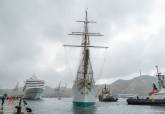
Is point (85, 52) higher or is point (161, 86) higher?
point (85, 52)

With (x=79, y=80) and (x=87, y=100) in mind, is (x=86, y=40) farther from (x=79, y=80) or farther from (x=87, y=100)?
(x=87, y=100)

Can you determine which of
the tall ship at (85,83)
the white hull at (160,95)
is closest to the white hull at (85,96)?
the tall ship at (85,83)

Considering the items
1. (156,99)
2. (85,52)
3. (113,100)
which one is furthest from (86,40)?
(113,100)

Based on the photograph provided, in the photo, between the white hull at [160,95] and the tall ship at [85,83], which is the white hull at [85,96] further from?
the white hull at [160,95]

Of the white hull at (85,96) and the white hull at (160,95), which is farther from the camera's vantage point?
the white hull at (160,95)

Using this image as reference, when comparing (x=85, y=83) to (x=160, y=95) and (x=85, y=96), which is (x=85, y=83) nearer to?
(x=85, y=96)

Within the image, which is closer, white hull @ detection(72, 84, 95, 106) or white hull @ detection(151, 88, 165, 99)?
white hull @ detection(72, 84, 95, 106)

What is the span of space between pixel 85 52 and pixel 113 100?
8678 centimetres

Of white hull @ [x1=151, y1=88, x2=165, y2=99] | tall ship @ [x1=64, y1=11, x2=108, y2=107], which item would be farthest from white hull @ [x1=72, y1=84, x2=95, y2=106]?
white hull @ [x1=151, y1=88, x2=165, y2=99]

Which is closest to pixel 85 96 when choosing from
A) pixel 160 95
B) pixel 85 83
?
pixel 85 83

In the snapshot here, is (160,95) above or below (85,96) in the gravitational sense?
above

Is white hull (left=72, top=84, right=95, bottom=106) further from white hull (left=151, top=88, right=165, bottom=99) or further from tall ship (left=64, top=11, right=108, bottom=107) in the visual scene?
white hull (left=151, top=88, right=165, bottom=99)

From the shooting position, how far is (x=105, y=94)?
648 ft

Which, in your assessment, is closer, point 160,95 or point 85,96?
point 85,96
